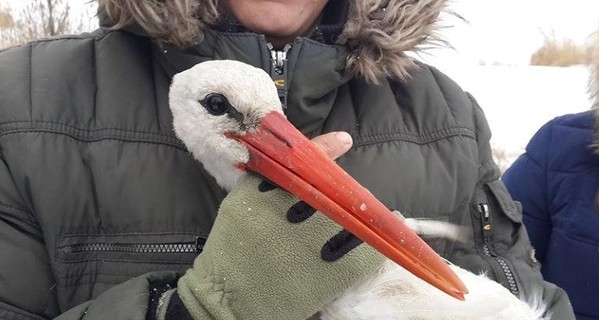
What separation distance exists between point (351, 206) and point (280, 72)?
0.51 m

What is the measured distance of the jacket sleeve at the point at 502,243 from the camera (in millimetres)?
1885

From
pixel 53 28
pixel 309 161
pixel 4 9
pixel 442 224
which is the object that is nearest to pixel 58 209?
pixel 309 161

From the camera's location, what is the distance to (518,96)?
9039mm

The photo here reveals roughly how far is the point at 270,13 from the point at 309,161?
0.54 m

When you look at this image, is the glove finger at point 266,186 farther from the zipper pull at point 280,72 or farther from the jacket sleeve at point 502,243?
the jacket sleeve at point 502,243

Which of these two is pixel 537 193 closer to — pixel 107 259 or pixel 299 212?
pixel 299 212

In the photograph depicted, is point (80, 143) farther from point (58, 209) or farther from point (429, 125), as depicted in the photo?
point (429, 125)

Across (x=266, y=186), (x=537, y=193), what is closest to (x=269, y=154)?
(x=266, y=186)

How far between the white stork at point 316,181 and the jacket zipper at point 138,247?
190mm

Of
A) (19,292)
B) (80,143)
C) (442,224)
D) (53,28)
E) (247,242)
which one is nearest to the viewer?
(247,242)

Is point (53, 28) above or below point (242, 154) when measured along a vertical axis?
below

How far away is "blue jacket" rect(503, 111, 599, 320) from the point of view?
250 centimetres

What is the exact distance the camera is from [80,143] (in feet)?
5.53

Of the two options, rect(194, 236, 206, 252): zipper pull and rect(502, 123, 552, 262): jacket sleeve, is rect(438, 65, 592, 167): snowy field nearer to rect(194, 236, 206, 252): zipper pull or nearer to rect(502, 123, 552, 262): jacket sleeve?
rect(502, 123, 552, 262): jacket sleeve
